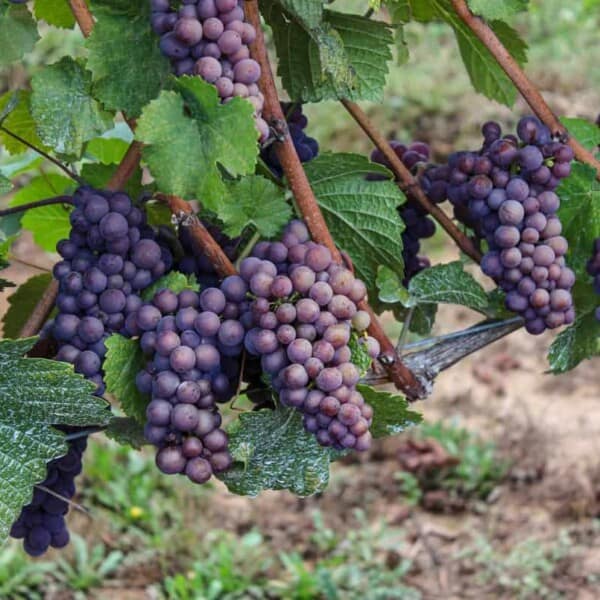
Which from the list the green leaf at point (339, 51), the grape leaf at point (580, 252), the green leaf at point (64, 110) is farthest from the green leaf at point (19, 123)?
the grape leaf at point (580, 252)

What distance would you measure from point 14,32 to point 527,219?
17.8 inches

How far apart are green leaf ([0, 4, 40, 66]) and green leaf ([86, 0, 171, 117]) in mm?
93

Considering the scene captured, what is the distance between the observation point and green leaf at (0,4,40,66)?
80 centimetres

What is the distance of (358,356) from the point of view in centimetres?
73

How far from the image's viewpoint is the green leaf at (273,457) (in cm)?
74

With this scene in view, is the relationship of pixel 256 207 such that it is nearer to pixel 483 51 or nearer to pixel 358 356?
pixel 358 356

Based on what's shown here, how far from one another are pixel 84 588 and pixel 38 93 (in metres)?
2.13

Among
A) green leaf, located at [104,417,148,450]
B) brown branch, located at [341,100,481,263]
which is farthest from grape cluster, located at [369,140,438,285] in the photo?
green leaf, located at [104,417,148,450]

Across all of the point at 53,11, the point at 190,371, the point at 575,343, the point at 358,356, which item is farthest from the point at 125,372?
the point at 575,343

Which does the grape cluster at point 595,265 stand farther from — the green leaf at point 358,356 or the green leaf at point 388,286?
the green leaf at point 358,356

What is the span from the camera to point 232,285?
72cm

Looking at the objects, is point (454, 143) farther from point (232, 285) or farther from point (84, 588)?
point (232, 285)

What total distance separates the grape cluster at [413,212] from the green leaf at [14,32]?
36 centimetres

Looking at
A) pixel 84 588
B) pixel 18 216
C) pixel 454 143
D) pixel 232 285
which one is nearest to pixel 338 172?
pixel 232 285
